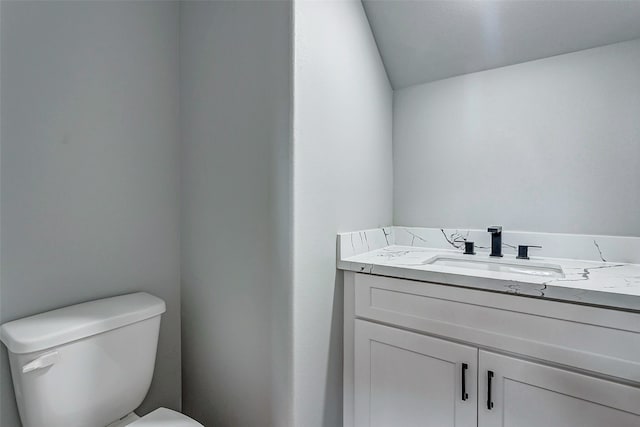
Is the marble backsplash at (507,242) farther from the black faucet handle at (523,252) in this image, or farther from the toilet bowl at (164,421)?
the toilet bowl at (164,421)

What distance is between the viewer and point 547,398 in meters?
0.89

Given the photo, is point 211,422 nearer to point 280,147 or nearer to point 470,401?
point 470,401

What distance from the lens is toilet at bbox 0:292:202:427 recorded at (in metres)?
0.89

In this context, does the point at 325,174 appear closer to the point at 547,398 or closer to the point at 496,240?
the point at 496,240

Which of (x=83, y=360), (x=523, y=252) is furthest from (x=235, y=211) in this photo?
(x=523, y=252)

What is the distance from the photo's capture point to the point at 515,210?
1.43 metres


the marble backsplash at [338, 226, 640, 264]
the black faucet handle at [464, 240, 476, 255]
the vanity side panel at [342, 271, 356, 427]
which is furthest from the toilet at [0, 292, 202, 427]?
the black faucet handle at [464, 240, 476, 255]

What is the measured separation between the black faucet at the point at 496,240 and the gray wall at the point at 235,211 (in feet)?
3.02

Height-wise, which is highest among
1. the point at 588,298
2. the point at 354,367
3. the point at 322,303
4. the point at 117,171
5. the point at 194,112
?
the point at 194,112

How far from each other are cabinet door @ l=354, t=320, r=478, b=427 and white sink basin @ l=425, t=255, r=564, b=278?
358 mm

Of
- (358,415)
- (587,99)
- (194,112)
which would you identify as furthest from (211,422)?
(587,99)

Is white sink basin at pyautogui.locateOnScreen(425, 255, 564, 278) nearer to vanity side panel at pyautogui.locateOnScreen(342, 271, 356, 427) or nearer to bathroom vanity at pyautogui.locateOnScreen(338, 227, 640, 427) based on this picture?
bathroom vanity at pyautogui.locateOnScreen(338, 227, 640, 427)

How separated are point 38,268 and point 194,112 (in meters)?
0.83

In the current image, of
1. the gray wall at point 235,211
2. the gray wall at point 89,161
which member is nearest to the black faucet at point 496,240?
the gray wall at point 235,211
